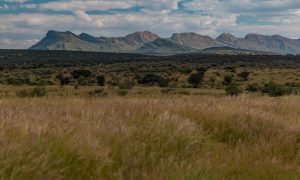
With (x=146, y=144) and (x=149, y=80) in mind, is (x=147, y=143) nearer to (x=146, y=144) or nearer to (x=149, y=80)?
(x=146, y=144)

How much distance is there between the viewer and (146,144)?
671cm

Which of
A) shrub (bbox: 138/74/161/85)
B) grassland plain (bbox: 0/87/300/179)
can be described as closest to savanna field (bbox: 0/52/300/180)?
grassland plain (bbox: 0/87/300/179)

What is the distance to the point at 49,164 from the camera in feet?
17.0

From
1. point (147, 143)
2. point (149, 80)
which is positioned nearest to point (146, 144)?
point (147, 143)

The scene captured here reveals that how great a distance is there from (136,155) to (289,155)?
2943 mm

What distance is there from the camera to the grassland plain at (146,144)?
5355 millimetres

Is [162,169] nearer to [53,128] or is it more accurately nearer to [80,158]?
[80,158]

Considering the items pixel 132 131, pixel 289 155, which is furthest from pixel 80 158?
pixel 289 155

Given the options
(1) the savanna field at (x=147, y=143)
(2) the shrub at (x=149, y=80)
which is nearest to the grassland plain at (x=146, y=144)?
(1) the savanna field at (x=147, y=143)

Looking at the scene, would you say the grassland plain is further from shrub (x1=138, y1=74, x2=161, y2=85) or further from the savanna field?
shrub (x1=138, y1=74, x2=161, y2=85)

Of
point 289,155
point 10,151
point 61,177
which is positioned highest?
point 10,151

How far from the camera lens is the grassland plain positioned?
17.6ft

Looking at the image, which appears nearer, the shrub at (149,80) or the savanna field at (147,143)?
the savanna field at (147,143)

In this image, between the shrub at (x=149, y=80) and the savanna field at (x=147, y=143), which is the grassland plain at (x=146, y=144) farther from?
the shrub at (x=149, y=80)
